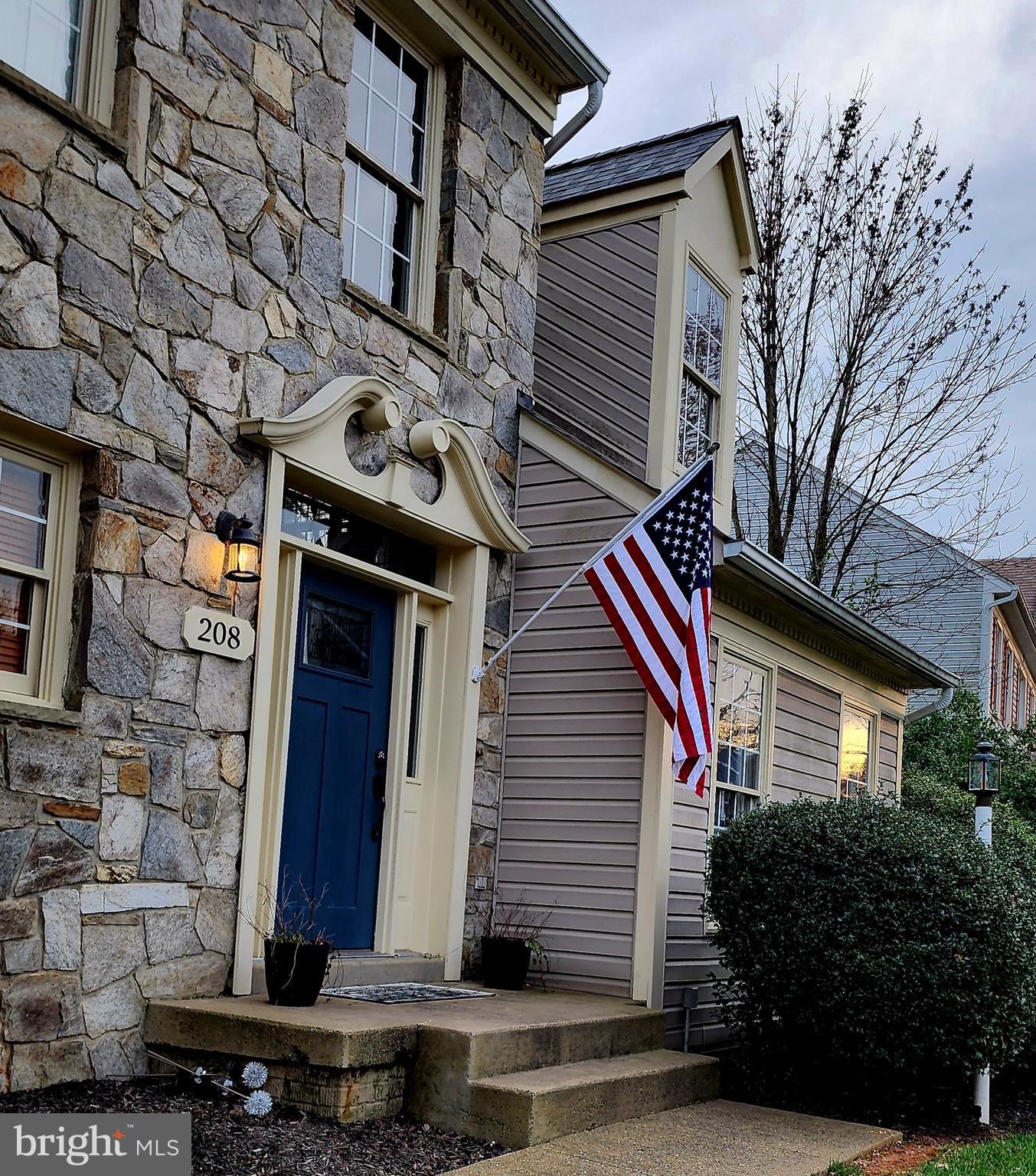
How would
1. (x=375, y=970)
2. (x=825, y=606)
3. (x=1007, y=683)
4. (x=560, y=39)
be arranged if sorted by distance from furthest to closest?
1. (x=1007, y=683)
2. (x=825, y=606)
3. (x=560, y=39)
4. (x=375, y=970)

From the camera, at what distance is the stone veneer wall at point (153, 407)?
184 inches

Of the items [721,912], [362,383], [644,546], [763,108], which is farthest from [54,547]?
[763,108]

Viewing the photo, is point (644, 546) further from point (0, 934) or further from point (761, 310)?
point (761, 310)

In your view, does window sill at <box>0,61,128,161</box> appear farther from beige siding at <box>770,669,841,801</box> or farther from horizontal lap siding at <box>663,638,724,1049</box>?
beige siding at <box>770,669,841,801</box>

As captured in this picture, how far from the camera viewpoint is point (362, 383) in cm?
616

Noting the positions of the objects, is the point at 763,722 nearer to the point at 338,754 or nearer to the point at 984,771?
the point at 984,771

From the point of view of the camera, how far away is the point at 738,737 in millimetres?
9023

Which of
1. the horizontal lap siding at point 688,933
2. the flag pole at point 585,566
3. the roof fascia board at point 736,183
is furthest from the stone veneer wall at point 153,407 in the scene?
the horizontal lap siding at point 688,933

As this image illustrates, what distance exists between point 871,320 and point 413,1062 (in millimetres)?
11272

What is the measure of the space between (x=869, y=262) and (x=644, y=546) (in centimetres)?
879

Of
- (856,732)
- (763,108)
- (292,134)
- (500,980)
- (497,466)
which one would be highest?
(763,108)

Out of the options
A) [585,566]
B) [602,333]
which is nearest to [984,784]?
[585,566]

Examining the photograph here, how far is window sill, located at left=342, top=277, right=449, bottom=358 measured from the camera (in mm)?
6363

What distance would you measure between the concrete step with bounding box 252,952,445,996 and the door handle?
1.99 ft
